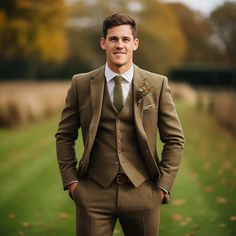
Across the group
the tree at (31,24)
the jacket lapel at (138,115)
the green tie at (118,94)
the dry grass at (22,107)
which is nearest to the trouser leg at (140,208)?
the jacket lapel at (138,115)

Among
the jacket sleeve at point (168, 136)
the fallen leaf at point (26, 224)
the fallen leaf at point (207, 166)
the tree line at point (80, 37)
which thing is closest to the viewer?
the jacket sleeve at point (168, 136)

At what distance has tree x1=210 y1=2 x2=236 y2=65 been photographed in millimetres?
16531

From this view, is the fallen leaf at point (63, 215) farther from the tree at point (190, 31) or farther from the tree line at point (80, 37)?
the tree at point (190, 31)

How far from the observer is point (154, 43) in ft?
121

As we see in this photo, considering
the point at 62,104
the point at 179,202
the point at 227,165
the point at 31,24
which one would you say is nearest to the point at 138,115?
the point at 179,202

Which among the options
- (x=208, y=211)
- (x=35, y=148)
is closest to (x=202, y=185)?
A: (x=208, y=211)

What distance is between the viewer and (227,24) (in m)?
16.9

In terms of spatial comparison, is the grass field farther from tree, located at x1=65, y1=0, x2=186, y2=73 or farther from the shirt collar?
tree, located at x1=65, y1=0, x2=186, y2=73

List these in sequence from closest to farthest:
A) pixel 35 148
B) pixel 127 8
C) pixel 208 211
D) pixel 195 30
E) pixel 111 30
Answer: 1. pixel 111 30
2. pixel 208 211
3. pixel 35 148
4. pixel 127 8
5. pixel 195 30

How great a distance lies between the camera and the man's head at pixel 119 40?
126 inches

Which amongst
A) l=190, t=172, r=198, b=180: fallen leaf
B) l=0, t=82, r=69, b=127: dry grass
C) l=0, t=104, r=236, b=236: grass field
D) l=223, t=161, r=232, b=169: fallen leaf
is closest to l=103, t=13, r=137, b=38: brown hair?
l=0, t=104, r=236, b=236: grass field

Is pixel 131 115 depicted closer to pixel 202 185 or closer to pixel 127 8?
pixel 202 185

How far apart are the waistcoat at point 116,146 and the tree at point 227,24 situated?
14.0m

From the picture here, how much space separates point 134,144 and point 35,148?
28.5 ft
